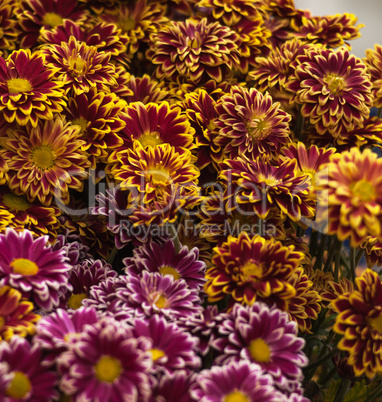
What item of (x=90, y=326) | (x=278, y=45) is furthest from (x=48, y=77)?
(x=278, y=45)

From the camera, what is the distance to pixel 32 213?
0.79 m

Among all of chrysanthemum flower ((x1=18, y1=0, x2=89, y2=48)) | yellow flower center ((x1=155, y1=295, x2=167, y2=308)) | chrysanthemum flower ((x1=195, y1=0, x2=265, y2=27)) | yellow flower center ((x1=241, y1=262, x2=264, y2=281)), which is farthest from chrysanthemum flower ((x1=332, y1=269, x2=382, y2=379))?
chrysanthemum flower ((x1=18, y1=0, x2=89, y2=48))

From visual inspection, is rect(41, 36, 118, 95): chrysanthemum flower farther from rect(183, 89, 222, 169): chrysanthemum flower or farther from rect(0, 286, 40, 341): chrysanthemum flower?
rect(0, 286, 40, 341): chrysanthemum flower

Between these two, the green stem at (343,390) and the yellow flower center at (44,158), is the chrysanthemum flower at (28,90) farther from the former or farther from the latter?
the green stem at (343,390)

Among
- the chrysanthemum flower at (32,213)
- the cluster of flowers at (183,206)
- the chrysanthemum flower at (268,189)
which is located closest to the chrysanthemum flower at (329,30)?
the cluster of flowers at (183,206)

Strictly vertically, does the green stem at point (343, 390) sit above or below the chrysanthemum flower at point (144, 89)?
below

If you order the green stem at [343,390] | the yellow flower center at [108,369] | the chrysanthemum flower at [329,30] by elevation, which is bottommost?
the green stem at [343,390]

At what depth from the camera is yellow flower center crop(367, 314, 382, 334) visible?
0.66 metres

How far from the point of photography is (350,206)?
59cm

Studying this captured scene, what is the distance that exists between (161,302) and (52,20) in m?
0.61

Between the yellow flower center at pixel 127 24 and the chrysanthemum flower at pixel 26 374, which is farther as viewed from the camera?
the yellow flower center at pixel 127 24

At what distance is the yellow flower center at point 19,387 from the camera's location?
21.3 inches

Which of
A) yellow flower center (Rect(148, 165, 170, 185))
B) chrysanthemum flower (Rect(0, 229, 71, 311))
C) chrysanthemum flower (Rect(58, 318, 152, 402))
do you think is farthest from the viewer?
yellow flower center (Rect(148, 165, 170, 185))

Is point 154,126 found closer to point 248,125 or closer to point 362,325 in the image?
point 248,125
